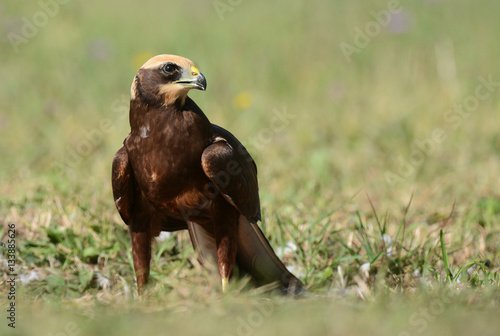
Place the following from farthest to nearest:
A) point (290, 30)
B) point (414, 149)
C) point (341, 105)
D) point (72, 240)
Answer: point (290, 30) → point (341, 105) → point (414, 149) → point (72, 240)

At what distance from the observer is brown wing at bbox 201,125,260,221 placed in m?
3.58

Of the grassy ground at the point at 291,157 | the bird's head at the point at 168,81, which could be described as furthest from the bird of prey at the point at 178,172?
the grassy ground at the point at 291,157

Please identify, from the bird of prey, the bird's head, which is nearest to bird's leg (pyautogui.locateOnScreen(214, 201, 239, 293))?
the bird of prey

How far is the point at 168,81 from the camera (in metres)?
3.63

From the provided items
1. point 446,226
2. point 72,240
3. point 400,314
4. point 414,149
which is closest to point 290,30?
point 414,149

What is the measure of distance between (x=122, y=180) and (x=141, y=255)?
43 centimetres

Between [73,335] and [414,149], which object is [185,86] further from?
[414,149]

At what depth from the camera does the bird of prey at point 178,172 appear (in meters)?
3.59

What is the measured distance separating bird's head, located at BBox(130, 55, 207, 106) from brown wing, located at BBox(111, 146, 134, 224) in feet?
1.10

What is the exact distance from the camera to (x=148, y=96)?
3.64 m

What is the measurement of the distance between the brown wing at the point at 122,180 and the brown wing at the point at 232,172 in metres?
0.44

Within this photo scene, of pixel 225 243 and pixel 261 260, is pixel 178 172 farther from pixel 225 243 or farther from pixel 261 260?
pixel 261 260

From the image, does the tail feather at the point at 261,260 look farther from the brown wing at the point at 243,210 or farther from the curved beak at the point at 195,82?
the curved beak at the point at 195,82

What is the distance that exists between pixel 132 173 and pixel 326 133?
11.9 ft
